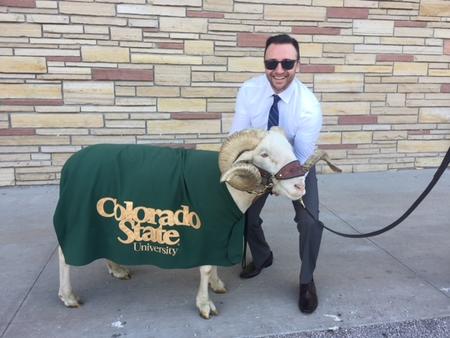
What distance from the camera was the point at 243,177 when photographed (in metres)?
2.83

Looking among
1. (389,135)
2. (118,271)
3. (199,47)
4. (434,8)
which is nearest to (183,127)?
(199,47)

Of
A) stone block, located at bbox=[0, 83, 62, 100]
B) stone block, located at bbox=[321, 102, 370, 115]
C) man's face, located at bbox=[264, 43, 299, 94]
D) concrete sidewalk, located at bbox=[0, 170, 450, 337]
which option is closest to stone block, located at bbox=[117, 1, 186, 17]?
stone block, located at bbox=[0, 83, 62, 100]

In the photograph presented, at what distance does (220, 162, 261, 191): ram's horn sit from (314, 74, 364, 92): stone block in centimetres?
421

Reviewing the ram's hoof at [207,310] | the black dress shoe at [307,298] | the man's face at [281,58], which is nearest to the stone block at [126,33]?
the man's face at [281,58]

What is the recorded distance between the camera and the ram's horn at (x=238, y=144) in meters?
2.89

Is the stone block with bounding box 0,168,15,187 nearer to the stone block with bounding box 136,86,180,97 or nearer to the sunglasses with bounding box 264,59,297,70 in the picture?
the stone block with bounding box 136,86,180,97

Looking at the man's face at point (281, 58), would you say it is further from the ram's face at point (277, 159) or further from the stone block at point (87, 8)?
the stone block at point (87, 8)

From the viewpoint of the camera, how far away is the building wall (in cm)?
590

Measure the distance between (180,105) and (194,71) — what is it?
52cm

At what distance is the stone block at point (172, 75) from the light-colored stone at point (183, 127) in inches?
21.6

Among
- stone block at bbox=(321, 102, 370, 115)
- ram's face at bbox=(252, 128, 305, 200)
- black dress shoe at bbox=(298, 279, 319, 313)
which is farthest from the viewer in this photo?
stone block at bbox=(321, 102, 370, 115)

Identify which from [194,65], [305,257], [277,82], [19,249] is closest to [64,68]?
[194,65]

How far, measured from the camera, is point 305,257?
3.35m

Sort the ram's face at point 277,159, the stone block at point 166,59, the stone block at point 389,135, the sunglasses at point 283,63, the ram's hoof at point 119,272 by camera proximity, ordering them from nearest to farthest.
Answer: the ram's face at point 277,159 → the sunglasses at point 283,63 → the ram's hoof at point 119,272 → the stone block at point 166,59 → the stone block at point 389,135
